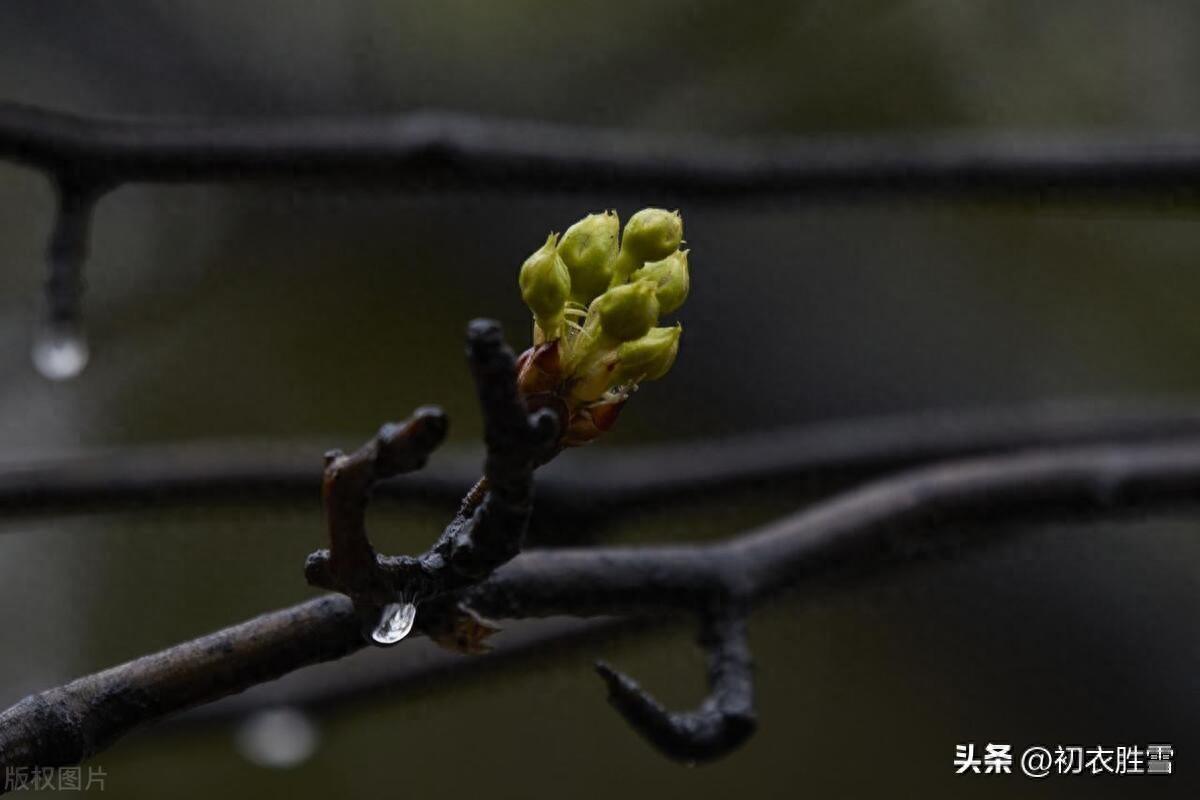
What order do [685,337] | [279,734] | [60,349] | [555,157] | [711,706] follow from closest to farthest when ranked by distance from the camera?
[711,706] → [60,349] → [555,157] → [279,734] → [685,337]

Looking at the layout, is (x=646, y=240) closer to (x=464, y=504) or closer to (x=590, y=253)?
(x=590, y=253)

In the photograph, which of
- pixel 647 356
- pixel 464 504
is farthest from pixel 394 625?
pixel 647 356

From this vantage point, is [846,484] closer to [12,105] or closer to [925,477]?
[925,477]

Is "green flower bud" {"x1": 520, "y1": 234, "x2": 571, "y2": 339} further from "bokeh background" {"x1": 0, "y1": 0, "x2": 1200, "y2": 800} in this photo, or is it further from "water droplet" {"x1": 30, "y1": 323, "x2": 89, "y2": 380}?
"bokeh background" {"x1": 0, "y1": 0, "x2": 1200, "y2": 800}

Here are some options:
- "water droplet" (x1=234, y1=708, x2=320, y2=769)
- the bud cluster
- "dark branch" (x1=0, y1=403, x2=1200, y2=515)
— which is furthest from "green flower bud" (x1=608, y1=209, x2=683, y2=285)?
"water droplet" (x1=234, y1=708, x2=320, y2=769)

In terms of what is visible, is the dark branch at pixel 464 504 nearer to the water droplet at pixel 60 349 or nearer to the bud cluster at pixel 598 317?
the bud cluster at pixel 598 317

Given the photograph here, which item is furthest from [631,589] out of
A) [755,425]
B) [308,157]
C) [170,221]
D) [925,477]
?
[170,221]

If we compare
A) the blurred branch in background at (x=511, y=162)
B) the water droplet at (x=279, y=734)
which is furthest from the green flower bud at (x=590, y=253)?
the water droplet at (x=279, y=734)
